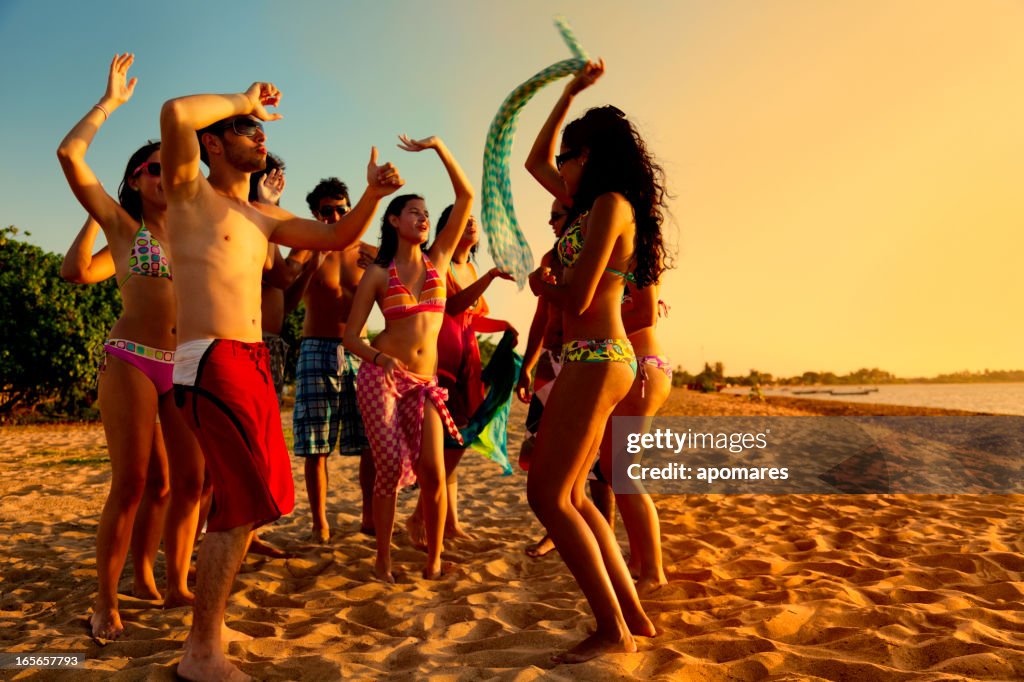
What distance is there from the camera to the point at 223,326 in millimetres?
2828

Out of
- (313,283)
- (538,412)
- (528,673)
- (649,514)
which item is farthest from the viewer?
(313,283)

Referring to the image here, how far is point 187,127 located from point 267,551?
10.3 ft

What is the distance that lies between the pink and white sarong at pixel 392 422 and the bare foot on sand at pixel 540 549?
1093mm

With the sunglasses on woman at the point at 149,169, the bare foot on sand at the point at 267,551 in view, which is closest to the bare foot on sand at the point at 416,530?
the bare foot on sand at the point at 267,551

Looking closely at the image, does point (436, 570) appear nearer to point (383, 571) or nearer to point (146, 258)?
point (383, 571)

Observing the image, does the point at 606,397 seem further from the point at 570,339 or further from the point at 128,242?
the point at 128,242


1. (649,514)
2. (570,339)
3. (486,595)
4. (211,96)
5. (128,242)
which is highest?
(211,96)

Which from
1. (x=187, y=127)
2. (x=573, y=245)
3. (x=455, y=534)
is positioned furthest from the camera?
(x=455, y=534)

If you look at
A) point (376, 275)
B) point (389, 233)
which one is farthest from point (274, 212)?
point (389, 233)

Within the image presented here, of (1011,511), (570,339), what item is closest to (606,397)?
(570,339)

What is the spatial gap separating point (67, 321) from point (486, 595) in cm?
1441

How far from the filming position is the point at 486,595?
3.94 metres

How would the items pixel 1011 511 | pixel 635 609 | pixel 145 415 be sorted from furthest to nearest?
pixel 1011 511, pixel 145 415, pixel 635 609

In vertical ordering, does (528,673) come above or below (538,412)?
below
